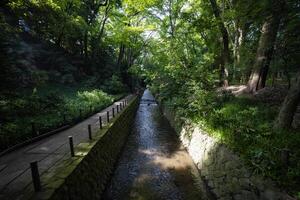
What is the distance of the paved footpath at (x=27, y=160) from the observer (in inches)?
169

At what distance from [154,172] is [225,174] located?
2.91 m

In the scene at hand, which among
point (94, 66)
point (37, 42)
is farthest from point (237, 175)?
point (37, 42)

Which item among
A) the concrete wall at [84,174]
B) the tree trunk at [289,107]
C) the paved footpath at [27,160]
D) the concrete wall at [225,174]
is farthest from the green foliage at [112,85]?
the tree trunk at [289,107]

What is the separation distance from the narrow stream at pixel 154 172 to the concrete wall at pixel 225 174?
54 centimetres

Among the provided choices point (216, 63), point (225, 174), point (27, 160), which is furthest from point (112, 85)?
point (225, 174)

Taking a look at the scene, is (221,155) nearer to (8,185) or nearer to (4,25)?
(8,185)

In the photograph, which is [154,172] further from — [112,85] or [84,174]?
[112,85]

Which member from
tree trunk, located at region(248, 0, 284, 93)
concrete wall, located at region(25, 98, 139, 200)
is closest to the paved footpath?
concrete wall, located at region(25, 98, 139, 200)

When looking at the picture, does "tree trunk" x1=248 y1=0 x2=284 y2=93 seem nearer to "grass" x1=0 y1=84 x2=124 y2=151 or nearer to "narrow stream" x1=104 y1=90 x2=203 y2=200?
"narrow stream" x1=104 y1=90 x2=203 y2=200

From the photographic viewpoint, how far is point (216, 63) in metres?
16.9

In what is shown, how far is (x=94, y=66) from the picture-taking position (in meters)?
26.8

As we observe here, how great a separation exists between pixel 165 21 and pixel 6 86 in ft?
52.7

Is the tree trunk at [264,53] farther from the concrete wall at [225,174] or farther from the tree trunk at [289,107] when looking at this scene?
the concrete wall at [225,174]

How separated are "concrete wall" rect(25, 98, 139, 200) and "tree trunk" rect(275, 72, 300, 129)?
Answer: 6.03 m
